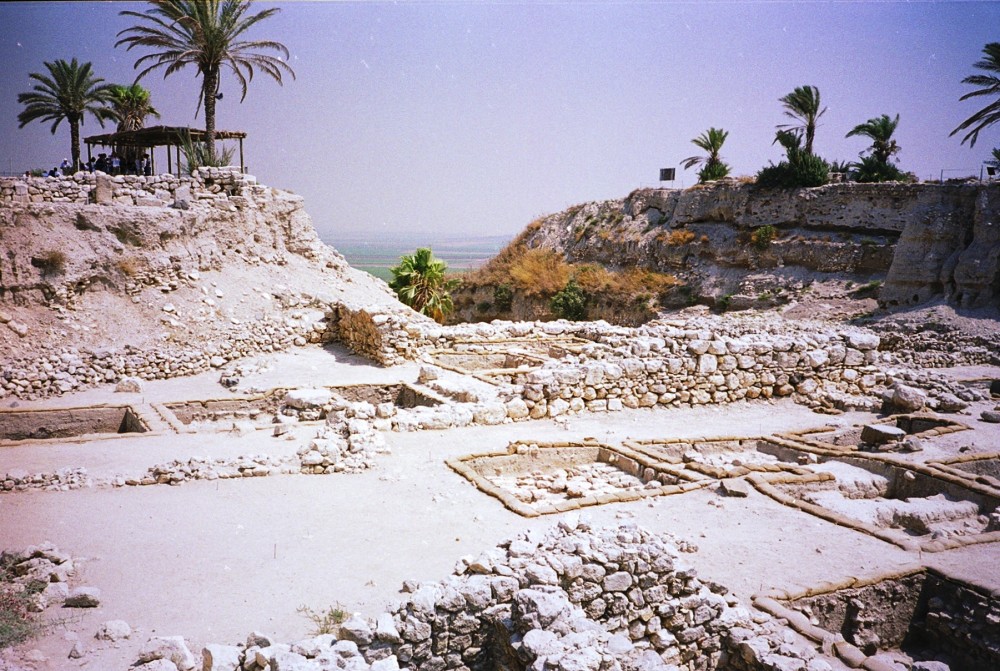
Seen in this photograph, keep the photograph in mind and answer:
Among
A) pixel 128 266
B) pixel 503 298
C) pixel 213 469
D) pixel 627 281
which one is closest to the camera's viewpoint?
pixel 213 469

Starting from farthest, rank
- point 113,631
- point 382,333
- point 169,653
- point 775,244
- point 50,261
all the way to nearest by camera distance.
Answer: point 775,244, point 382,333, point 50,261, point 113,631, point 169,653

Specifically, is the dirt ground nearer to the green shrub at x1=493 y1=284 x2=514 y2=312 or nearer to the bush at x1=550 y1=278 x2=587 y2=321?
the bush at x1=550 y1=278 x2=587 y2=321

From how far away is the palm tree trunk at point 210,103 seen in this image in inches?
909

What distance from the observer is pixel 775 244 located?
3572 cm

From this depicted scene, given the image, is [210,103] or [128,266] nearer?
[128,266]

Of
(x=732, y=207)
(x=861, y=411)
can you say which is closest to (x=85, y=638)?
(x=861, y=411)

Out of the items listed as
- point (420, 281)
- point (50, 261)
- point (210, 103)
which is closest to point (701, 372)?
point (420, 281)

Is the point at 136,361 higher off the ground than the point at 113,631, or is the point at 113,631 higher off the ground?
the point at 113,631

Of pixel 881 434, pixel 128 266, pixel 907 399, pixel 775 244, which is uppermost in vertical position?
pixel 775 244

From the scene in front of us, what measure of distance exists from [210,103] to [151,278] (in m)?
8.77

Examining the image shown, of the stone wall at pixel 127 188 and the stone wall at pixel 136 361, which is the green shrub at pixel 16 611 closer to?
the stone wall at pixel 136 361

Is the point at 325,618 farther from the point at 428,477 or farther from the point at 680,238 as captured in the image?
the point at 680,238

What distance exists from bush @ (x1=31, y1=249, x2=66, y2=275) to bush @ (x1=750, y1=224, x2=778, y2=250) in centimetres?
3089

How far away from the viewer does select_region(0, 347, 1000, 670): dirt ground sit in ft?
18.6
